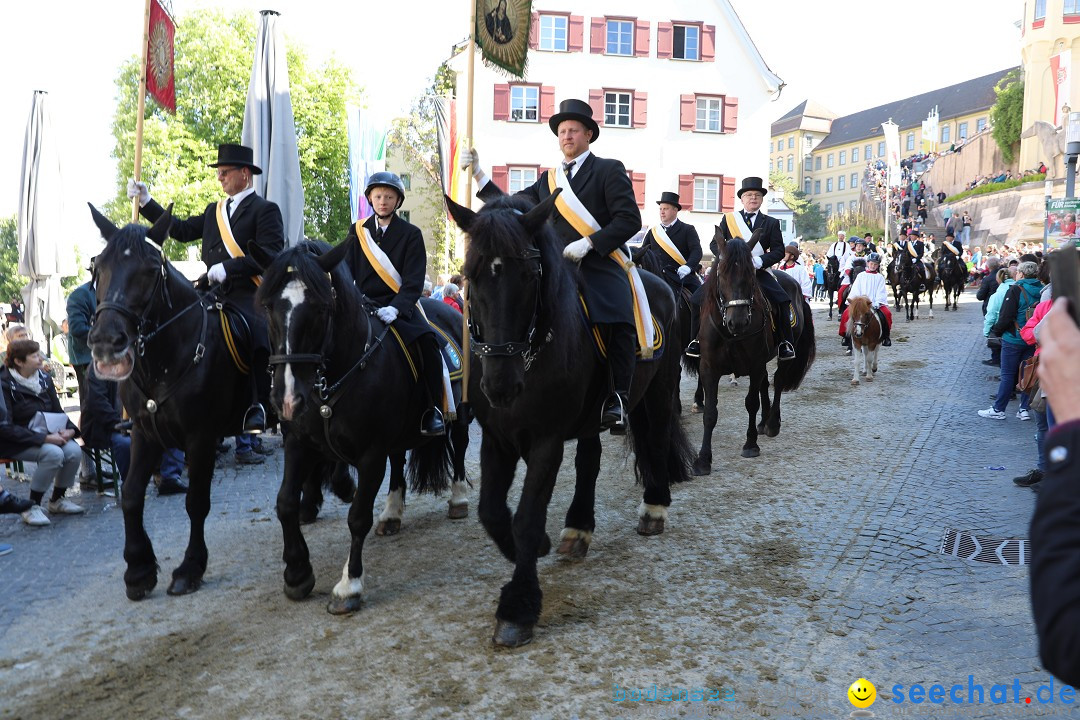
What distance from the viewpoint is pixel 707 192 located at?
35.9 meters

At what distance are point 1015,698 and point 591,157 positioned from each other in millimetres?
3888

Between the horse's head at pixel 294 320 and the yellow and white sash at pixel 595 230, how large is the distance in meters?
1.63

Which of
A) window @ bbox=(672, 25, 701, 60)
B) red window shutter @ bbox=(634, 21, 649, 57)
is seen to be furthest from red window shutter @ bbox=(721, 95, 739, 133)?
red window shutter @ bbox=(634, 21, 649, 57)

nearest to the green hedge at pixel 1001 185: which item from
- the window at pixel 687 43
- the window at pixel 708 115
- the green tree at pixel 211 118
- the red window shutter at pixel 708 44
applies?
the window at pixel 708 115

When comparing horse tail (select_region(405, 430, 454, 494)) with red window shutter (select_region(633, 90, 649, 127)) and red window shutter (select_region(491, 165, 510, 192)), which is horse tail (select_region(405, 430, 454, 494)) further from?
red window shutter (select_region(633, 90, 649, 127))

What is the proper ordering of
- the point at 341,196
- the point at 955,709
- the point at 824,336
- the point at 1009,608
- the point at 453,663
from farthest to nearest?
the point at 341,196
the point at 824,336
the point at 1009,608
the point at 453,663
the point at 955,709

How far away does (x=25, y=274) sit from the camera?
14.1 metres

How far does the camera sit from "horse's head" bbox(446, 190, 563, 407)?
4.19 metres

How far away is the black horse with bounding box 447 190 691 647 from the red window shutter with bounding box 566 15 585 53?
32.1 metres

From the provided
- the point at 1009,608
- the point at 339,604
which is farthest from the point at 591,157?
the point at 1009,608

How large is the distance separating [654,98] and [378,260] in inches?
1257

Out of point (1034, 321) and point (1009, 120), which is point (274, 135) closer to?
point (1034, 321)

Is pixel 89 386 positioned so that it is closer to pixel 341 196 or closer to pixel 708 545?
pixel 708 545

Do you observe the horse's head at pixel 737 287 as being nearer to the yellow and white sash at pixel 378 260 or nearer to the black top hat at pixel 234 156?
the yellow and white sash at pixel 378 260
